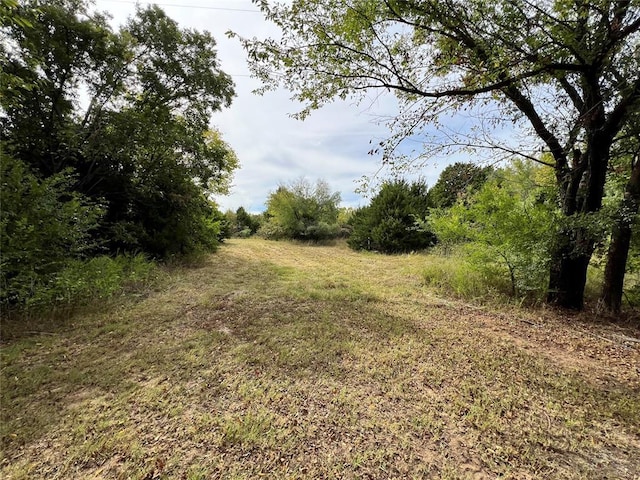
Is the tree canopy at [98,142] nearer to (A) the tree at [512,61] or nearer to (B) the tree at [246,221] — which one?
(A) the tree at [512,61]


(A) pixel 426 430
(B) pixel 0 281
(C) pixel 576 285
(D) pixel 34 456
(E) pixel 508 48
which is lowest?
(D) pixel 34 456

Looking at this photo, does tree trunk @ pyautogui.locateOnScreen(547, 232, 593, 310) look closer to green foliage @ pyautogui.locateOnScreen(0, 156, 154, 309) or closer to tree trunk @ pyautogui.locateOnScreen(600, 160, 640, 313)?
tree trunk @ pyautogui.locateOnScreen(600, 160, 640, 313)

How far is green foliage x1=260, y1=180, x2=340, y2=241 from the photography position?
43.6 ft

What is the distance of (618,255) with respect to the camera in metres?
3.44

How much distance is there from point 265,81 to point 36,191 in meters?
2.79

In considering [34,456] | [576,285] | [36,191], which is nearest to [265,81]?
[36,191]

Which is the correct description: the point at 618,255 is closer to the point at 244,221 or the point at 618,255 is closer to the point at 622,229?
the point at 622,229

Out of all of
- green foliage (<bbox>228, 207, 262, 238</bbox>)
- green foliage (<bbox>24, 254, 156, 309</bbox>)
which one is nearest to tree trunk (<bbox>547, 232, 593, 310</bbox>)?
green foliage (<bbox>24, 254, 156, 309</bbox>)

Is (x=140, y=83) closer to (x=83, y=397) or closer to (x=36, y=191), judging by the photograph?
(x=36, y=191)

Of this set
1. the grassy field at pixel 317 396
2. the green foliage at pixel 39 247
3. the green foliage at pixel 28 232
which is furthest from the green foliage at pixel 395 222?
the green foliage at pixel 28 232

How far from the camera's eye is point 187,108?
6625 mm

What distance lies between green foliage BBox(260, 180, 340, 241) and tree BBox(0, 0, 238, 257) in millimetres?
6095

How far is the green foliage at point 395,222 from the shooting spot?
407 inches

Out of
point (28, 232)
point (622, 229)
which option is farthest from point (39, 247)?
point (622, 229)
